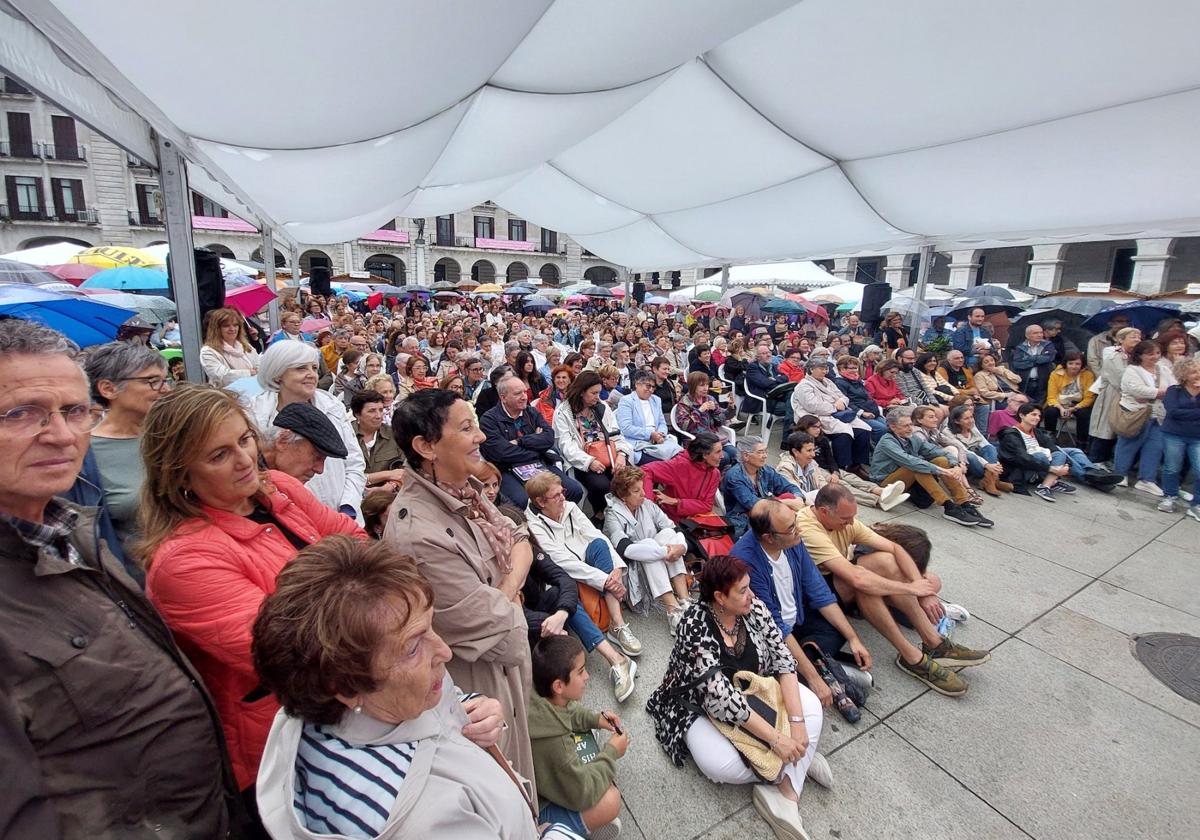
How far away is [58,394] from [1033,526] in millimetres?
6822

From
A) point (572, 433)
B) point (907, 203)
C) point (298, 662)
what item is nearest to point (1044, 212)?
point (907, 203)

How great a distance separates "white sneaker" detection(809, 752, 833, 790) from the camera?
7.57 feet

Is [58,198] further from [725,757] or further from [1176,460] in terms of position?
[1176,460]

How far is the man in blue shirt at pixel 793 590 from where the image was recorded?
9.03ft

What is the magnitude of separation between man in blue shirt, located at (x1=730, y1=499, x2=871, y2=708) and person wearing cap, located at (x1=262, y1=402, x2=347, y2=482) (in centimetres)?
214

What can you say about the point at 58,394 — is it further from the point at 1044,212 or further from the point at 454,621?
the point at 1044,212

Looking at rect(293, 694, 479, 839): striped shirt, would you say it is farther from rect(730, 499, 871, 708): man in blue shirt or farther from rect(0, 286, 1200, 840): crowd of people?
rect(730, 499, 871, 708): man in blue shirt

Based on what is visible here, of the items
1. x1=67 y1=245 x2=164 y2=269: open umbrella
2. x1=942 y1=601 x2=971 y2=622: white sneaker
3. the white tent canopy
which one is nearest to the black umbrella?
the white tent canopy

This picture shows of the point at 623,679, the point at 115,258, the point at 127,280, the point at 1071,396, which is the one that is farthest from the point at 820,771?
the point at 115,258

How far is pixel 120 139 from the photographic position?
2.57 metres

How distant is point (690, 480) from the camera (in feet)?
14.1

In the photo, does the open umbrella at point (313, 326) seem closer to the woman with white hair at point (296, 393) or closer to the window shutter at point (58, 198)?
the woman with white hair at point (296, 393)

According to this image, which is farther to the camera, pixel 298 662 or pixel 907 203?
pixel 907 203

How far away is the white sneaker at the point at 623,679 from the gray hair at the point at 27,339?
8.80 ft
